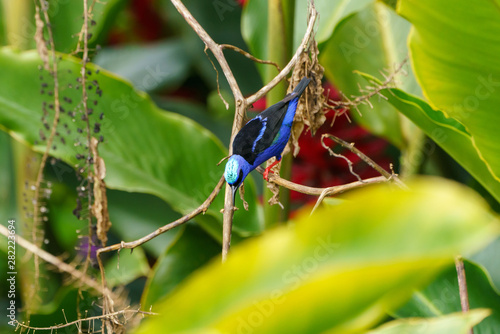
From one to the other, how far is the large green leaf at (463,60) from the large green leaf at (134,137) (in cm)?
32

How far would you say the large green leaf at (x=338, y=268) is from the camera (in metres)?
0.22

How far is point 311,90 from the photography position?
0.52 m

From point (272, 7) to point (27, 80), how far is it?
0.43 m

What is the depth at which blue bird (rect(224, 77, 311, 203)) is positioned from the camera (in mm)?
410

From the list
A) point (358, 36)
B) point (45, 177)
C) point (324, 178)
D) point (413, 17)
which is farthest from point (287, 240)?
point (45, 177)

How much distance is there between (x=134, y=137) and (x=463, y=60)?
0.52 meters

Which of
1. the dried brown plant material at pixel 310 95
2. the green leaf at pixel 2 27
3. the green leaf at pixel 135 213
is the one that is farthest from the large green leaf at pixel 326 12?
the green leaf at pixel 2 27

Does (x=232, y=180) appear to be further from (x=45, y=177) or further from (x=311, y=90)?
(x=45, y=177)

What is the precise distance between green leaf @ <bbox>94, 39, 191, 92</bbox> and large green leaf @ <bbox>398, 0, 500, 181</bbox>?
→ 0.90 meters

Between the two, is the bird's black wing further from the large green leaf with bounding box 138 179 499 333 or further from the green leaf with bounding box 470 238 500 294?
the green leaf with bounding box 470 238 500 294

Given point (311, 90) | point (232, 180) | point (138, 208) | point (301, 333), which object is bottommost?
point (301, 333)

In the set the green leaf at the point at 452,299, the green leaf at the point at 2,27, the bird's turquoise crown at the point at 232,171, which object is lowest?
the green leaf at the point at 452,299

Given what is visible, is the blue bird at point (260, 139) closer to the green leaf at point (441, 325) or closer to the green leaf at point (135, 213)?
the green leaf at point (441, 325)

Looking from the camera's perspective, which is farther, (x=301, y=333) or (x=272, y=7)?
(x=272, y=7)
